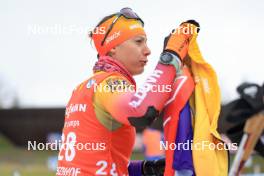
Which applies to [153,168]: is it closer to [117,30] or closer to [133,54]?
[133,54]

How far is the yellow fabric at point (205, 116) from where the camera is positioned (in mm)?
2865

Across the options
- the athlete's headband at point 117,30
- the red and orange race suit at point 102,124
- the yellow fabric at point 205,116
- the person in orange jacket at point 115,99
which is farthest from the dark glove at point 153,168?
the athlete's headband at point 117,30

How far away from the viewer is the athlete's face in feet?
10.3

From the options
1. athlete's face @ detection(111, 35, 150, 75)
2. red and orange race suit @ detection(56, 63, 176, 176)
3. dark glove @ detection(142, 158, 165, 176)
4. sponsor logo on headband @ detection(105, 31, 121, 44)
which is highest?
sponsor logo on headband @ detection(105, 31, 121, 44)

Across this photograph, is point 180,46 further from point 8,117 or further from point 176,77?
point 8,117

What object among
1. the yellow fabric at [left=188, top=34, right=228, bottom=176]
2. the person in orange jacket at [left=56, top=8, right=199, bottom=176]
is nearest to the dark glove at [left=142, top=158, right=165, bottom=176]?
the person in orange jacket at [left=56, top=8, right=199, bottom=176]

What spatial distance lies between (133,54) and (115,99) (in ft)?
1.36

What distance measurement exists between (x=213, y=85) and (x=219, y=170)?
431 mm

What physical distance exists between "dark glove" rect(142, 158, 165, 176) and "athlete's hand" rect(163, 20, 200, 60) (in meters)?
0.78

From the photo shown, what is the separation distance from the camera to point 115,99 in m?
2.80

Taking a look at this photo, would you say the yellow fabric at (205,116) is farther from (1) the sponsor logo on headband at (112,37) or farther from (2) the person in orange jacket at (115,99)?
(1) the sponsor logo on headband at (112,37)

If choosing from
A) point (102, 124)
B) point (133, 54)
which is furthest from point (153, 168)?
point (133, 54)

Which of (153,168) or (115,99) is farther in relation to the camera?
(153,168)

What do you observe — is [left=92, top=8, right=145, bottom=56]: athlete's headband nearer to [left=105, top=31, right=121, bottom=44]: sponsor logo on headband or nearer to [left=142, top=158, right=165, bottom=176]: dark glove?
[left=105, top=31, right=121, bottom=44]: sponsor logo on headband
